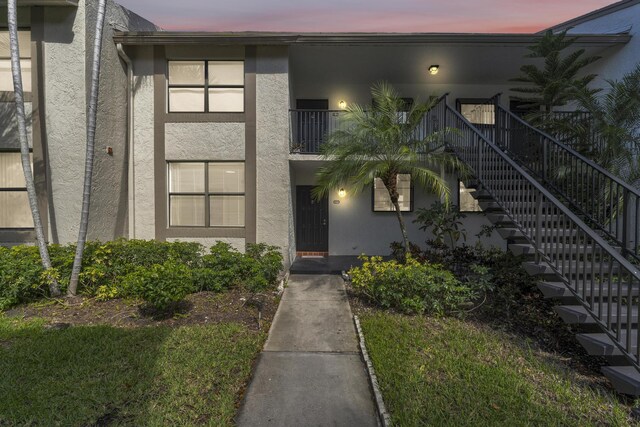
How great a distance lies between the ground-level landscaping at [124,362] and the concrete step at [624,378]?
4.14 metres

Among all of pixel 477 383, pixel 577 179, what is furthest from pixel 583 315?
pixel 577 179

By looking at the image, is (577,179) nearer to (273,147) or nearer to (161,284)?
(273,147)

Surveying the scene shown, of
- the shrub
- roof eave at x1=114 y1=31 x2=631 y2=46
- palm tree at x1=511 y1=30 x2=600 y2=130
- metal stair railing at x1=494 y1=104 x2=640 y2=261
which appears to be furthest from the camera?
roof eave at x1=114 y1=31 x2=631 y2=46

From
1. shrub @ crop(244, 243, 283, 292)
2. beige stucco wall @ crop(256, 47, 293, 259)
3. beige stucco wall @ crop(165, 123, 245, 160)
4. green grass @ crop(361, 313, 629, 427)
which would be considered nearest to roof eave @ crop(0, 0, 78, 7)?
beige stucco wall @ crop(165, 123, 245, 160)

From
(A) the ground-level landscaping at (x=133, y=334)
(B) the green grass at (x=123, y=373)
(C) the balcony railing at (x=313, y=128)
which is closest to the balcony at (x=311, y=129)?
(C) the balcony railing at (x=313, y=128)

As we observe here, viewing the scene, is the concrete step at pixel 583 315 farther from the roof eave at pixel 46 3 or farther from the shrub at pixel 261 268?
the roof eave at pixel 46 3

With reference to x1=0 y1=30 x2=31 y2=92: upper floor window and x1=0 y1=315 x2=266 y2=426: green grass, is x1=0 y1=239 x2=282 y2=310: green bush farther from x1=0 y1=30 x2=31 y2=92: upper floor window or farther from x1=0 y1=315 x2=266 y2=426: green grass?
x1=0 y1=30 x2=31 y2=92: upper floor window

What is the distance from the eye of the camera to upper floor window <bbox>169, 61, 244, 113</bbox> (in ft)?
29.1

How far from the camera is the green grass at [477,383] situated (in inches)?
125

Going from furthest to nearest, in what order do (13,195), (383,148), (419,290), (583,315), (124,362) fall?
(13,195)
(383,148)
(419,290)
(583,315)
(124,362)

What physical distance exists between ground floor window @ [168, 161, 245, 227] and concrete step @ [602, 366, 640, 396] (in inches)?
303

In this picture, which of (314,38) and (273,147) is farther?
(273,147)

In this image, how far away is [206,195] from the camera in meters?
9.02

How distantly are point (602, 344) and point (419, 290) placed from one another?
8.09 ft
